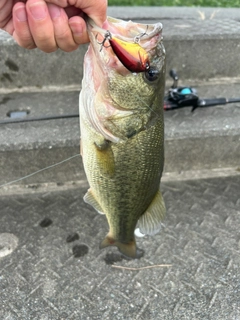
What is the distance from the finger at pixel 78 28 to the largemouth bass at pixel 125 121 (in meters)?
0.03

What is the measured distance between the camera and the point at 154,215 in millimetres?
1842

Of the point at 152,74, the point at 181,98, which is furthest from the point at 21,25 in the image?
the point at 181,98

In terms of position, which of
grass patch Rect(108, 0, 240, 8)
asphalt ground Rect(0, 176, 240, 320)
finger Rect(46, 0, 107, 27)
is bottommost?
asphalt ground Rect(0, 176, 240, 320)

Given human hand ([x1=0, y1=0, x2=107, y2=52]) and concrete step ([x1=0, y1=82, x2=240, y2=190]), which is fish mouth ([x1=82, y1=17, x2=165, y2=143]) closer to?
human hand ([x1=0, y1=0, x2=107, y2=52])

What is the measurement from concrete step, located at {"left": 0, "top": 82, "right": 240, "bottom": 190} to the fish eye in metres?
1.30

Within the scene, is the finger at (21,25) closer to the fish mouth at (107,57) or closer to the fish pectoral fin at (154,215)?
the fish mouth at (107,57)

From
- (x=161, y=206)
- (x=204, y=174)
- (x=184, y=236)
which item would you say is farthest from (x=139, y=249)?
(x=204, y=174)

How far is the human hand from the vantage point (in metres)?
1.24

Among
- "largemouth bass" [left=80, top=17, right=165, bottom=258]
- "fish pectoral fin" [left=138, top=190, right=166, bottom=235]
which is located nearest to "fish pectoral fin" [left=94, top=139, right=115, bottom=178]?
"largemouth bass" [left=80, top=17, right=165, bottom=258]

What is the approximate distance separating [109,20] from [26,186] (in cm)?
194

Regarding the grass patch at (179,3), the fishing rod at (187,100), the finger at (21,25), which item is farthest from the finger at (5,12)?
the grass patch at (179,3)

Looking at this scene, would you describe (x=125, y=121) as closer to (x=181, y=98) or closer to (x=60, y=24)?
(x=60, y=24)

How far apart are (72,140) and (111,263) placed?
3.22 feet

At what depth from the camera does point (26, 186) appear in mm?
2936
